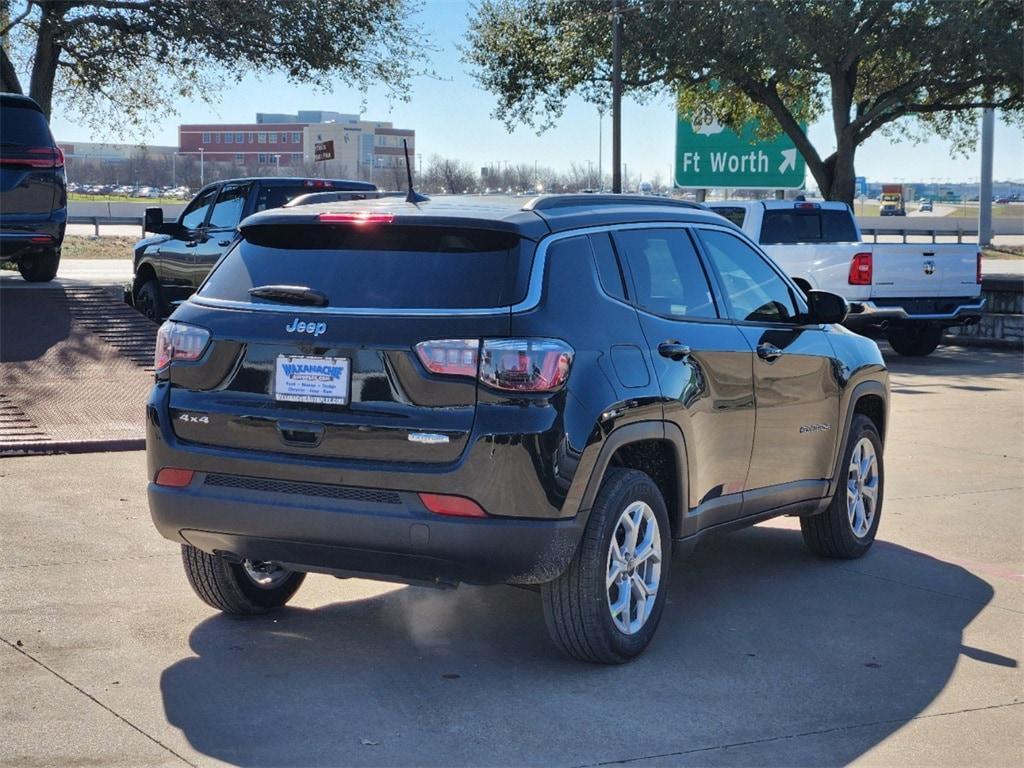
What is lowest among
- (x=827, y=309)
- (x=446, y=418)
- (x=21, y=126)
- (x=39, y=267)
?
(x=446, y=418)

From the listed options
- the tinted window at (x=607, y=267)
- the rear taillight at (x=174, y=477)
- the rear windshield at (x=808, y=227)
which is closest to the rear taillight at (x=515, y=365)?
the tinted window at (x=607, y=267)

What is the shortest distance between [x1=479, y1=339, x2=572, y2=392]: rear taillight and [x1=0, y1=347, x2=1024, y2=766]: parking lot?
113 centimetres

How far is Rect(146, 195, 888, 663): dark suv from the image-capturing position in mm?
5008

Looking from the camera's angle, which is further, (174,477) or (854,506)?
(854,506)

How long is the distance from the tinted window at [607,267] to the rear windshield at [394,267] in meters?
0.47

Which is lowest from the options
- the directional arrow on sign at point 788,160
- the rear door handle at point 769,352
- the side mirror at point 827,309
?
the rear door handle at point 769,352

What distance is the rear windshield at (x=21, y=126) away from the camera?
49.8ft

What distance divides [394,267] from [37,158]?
1121cm

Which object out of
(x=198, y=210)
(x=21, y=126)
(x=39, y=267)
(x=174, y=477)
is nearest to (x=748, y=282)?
(x=174, y=477)

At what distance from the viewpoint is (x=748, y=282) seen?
A: 22.2ft

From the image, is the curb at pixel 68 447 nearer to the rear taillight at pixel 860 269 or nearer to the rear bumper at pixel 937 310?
the rear taillight at pixel 860 269

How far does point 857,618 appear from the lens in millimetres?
6336

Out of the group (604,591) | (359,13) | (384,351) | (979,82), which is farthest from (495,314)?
(979,82)

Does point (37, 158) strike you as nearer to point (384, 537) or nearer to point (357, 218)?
point (357, 218)
